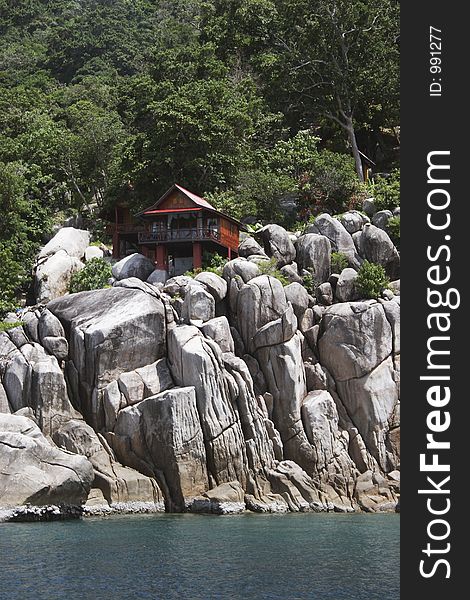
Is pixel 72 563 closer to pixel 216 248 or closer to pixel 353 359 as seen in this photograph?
pixel 353 359

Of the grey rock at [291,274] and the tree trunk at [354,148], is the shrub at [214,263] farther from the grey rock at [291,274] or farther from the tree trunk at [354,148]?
the tree trunk at [354,148]

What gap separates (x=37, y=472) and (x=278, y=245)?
21166 millimetres

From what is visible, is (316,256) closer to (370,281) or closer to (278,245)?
(278,245)

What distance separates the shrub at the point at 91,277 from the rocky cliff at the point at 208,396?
401 cm

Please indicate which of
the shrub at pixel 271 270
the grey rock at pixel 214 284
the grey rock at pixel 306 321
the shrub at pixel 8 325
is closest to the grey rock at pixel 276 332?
the grey rock at pixel 306 321

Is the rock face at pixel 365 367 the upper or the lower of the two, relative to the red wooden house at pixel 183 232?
lower

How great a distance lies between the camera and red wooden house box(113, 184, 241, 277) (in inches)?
2119

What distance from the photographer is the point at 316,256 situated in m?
52.8

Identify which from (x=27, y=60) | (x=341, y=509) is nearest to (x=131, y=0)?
(x=27, y=60)

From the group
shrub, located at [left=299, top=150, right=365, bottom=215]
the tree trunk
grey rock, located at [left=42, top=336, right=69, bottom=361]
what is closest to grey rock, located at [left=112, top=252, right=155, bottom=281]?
grey rock, located at [left=42, top=336, right=69, bottom=361]

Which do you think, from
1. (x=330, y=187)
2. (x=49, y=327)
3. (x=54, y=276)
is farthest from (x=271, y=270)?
(x=54, y=276)

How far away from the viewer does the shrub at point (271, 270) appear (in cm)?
5091

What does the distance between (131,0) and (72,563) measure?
10748 cm

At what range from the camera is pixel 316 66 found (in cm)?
6694
